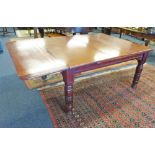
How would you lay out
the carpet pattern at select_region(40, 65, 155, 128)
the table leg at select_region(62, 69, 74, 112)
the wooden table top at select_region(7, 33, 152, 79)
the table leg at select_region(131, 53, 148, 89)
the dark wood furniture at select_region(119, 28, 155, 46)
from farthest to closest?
the dark wood furniture at select_region(119, 28, 155, 46), the table leg at select_region(131, 53, 148, 89), the carpet pattern at select_region(40, 65, 155, 128), the table leg at select_region(62, 69, 74, 112), the wooden table top at select_region(7, 33, 152, 79)

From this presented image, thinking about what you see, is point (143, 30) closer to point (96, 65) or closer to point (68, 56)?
point (96, 65)

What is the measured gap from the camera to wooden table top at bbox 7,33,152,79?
1104 mm

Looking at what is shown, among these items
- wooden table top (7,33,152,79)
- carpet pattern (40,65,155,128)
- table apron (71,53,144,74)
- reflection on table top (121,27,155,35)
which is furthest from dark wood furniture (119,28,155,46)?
table apron (71,53,144,74)

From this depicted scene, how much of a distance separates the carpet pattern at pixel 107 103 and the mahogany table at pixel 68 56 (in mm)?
173

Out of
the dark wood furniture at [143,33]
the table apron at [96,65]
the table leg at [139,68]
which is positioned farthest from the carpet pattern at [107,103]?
the dark wood furniture at [143,33]

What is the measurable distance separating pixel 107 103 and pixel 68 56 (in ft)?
2.47

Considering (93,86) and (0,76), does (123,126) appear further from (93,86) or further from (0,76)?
(0,76)

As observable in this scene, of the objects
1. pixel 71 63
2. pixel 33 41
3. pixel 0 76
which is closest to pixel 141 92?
pixel 71 63

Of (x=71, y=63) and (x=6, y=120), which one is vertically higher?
(x=71, y=63)

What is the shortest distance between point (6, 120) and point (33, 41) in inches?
35.0

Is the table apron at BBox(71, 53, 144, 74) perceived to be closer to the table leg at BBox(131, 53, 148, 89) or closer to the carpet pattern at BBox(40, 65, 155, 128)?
the table leg at BBox(131, 53, 148, 89)

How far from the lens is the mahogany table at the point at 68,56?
1.12 m

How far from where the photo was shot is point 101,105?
169cm

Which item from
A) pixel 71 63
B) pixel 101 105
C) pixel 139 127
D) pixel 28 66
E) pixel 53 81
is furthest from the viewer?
pixel 53 81
